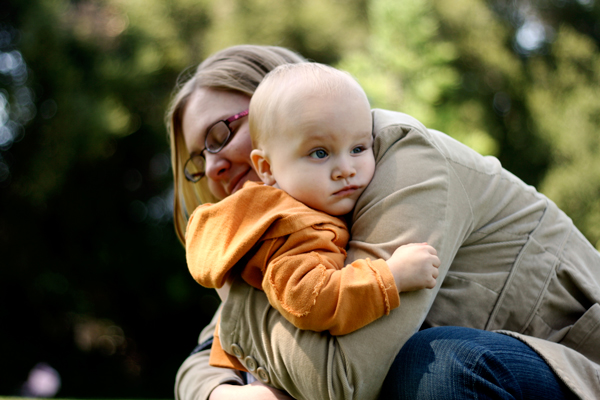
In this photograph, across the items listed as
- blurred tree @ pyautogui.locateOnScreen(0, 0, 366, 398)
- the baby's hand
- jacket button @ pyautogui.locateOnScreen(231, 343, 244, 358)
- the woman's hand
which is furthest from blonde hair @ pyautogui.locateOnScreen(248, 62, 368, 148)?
blurred tree @ pyautogui.locateOnScreen(0, 0, 366, 398)

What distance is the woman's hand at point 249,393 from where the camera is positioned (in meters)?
1.43

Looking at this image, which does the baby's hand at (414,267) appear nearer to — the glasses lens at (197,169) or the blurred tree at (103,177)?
the glasses lens at (197,169)

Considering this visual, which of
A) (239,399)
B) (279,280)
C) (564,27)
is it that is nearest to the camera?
(279,280)

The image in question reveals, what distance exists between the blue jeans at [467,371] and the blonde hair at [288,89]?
2.19ft

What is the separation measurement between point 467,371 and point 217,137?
123cm

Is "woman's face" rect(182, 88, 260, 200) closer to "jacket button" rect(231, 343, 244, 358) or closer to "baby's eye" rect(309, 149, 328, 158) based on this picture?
"baby's eye" rect(309, 149, 328, 158)

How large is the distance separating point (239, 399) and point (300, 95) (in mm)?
896

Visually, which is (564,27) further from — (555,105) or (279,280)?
(279,280)

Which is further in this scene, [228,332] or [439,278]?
[228,332]

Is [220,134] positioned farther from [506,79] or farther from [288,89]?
[506,79]

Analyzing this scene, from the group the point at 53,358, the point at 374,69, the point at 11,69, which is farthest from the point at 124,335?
the point at 374,69

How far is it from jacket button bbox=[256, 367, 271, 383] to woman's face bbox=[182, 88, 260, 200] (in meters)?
0.78

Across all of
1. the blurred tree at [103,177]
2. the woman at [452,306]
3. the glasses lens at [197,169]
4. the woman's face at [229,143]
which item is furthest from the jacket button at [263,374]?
the blurred tree at [103,177]

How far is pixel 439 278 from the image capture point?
4.23 feet
